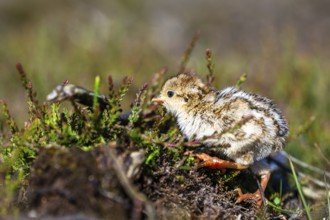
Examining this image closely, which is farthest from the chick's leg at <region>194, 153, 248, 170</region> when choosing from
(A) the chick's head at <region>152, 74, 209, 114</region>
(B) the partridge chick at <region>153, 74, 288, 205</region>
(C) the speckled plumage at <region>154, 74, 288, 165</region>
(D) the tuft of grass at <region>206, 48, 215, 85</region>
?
(D) the tuft of grass at <region>206, 48, 215, 85</region>

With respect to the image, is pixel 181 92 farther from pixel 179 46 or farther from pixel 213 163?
pixel 179 46

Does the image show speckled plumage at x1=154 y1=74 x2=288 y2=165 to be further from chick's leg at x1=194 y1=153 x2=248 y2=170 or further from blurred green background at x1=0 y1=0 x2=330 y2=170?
blurred green background at x1=0 y1=0 x2=330 y2=170

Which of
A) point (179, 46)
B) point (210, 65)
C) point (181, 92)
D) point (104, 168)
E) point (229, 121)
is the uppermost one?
point (179, 46)

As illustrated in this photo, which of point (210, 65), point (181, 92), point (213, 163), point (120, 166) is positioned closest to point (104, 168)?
point (120, 166)

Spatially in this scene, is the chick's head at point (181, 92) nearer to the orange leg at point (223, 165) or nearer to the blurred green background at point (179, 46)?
Result: the orange leg at point (223, 165)

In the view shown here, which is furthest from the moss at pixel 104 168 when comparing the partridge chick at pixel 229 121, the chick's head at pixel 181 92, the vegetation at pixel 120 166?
the chick's head at pixel 181 92
